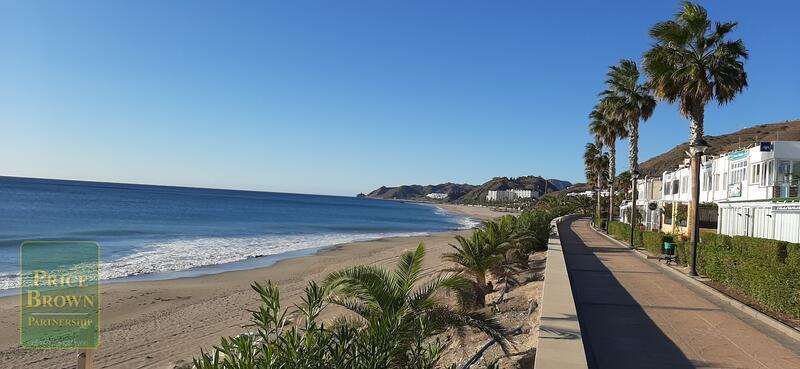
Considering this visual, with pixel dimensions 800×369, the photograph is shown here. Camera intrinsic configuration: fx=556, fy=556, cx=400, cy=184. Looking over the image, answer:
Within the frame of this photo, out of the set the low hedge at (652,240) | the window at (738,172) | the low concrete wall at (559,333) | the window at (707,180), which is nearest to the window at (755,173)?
the window at (738,172)

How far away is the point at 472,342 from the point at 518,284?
583 cm

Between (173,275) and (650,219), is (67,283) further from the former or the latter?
(650,219)

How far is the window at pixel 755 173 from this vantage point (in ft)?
77.0

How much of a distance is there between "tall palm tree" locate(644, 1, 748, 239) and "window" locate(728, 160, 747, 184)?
32.6 feet

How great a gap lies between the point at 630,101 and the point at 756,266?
2038cm

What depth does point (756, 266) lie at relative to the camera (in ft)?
32.5

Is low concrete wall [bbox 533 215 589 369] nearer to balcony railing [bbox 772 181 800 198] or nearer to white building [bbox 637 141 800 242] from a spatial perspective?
white building [bbox 637 141 800 242]

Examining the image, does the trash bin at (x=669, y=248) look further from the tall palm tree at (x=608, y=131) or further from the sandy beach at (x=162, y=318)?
the tall palm tree at (x=608, y=131)

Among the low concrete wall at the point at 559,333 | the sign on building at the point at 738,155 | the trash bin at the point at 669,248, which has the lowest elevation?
the low concrete wall at the point at 559,333

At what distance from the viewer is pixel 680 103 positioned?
17.1m

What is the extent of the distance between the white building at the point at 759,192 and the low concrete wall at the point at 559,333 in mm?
13554

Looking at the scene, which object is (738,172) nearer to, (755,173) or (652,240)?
(755,173)

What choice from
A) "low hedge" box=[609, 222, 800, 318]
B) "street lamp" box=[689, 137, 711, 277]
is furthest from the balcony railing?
"street lamp" box=[689, 137, 711, 277]

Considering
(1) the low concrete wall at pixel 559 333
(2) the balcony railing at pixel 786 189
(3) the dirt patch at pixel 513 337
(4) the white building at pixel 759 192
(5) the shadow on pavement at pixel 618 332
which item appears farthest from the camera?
(2) the balcony railing at pixel 786 189
